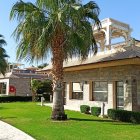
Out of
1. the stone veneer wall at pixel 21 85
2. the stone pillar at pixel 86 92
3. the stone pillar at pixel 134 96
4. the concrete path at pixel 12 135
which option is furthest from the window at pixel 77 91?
the stone veneer wall at pixel 21 85

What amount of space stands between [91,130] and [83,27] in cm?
593

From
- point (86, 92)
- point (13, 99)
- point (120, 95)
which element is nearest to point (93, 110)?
point (120, 95)

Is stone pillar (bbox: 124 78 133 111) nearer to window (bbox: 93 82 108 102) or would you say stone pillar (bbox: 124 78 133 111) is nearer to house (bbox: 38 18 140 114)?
house (bbox: 38 18 140 114)

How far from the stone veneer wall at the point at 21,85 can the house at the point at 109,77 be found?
19996 millimetres

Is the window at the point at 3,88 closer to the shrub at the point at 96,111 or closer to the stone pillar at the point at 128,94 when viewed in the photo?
the shrub at the point at 96,111

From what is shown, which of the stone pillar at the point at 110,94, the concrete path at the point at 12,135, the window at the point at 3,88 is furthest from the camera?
the window at the point at 3,88

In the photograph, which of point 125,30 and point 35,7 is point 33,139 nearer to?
point 35,7

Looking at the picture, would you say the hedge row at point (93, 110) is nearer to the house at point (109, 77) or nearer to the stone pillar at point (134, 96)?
the house at point (109, 77)

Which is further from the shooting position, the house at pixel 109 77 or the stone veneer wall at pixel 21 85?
the stone veneer wall at pixel 21 85

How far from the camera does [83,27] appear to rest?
1644 centimetres

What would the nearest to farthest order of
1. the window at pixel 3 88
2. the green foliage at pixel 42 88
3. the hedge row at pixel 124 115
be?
the hedge row at pixel 124 115 → the green foliage at pixel 42 88 → the window at pixel 3 88

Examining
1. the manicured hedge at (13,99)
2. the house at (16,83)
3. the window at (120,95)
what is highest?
the house at (16,83)

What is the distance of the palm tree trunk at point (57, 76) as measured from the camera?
17059 millimetres

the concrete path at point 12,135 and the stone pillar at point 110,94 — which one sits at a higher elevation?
the stone pillar at point 110,94
